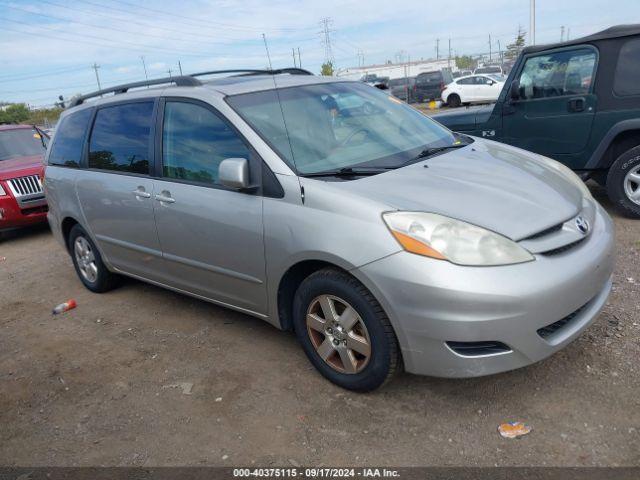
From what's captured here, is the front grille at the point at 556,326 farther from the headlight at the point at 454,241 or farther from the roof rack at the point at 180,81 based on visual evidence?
the roof rack at the point at 180,81

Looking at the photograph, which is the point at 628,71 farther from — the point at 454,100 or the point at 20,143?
the point at 454,100

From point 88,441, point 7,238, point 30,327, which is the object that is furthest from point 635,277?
point 7,238

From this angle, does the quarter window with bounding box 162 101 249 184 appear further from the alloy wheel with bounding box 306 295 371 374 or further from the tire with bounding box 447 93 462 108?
the tire with bounding box 447 93 462 108

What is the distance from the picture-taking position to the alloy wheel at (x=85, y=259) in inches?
205

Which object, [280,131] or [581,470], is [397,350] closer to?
[581,470]

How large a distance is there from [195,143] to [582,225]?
2.49 m

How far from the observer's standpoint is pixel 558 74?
19.7ft

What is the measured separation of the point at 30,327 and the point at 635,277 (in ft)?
16.6

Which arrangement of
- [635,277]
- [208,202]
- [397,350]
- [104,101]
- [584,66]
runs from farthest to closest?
[584,66]
[104,101]
[635,277]
[208,202]
[397,350]

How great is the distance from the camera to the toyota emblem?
293 cm

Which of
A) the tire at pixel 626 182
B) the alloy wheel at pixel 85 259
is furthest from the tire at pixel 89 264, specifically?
the tire at pixel 626 182

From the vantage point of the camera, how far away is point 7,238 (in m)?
8.77

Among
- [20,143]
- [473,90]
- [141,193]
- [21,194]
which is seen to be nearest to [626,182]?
[141,193]

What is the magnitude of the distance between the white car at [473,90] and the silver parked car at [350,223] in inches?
881
